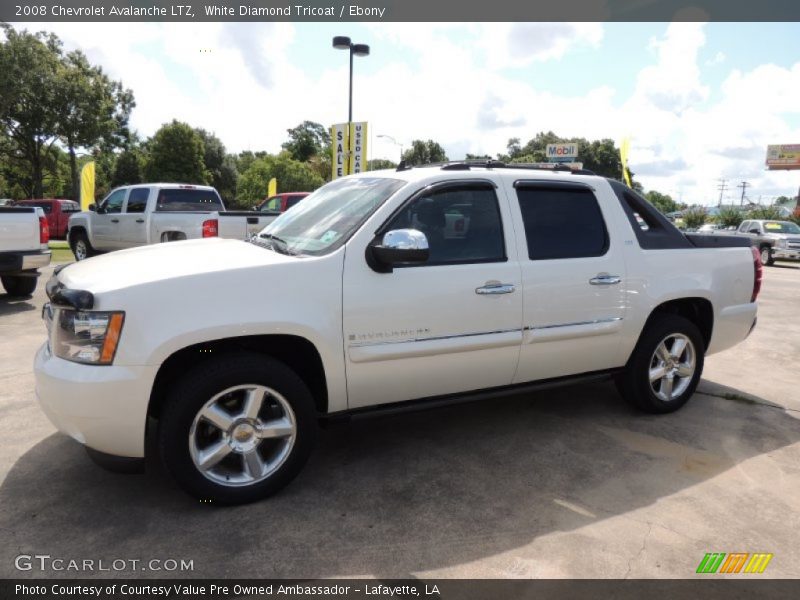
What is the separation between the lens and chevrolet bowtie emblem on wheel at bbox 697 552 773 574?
8.52 ft

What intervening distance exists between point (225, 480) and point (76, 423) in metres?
0.77

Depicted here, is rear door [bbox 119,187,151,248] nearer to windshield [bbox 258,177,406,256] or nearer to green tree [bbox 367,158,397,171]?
windshield [bbox 258,177,406,256]

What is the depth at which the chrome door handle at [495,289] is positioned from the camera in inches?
134

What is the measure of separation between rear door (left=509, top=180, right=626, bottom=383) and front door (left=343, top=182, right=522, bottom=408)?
150 mm

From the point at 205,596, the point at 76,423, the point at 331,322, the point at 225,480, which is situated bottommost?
the point at 205,596

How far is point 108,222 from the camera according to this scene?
40.2 ft

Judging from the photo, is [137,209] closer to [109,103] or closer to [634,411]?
[634,411]

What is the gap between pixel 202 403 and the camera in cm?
281

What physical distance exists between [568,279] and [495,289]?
0.61 metres

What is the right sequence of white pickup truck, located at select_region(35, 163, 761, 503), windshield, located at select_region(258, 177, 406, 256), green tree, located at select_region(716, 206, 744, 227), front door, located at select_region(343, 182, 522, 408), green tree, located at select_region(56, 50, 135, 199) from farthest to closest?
green tree, located at select_region(716, 206, 744, 227) < green tree, located at select_region(56, 50, 135, 199) < windshield, located at select_region(258, 177, 406, 256) < front door, located at select_region(343, 182, 522, 408) < white pickup truck, located at select_region(35, 163, 761, 503)

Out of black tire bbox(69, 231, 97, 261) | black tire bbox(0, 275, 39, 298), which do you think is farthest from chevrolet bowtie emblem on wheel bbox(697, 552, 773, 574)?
black tire bbox(69, 231, 97, 261)

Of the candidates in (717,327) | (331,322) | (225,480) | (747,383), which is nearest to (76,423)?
(225,480)

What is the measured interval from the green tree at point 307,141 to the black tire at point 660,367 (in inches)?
2828

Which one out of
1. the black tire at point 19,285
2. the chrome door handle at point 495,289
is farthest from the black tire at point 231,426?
the black tire at point 19,285
